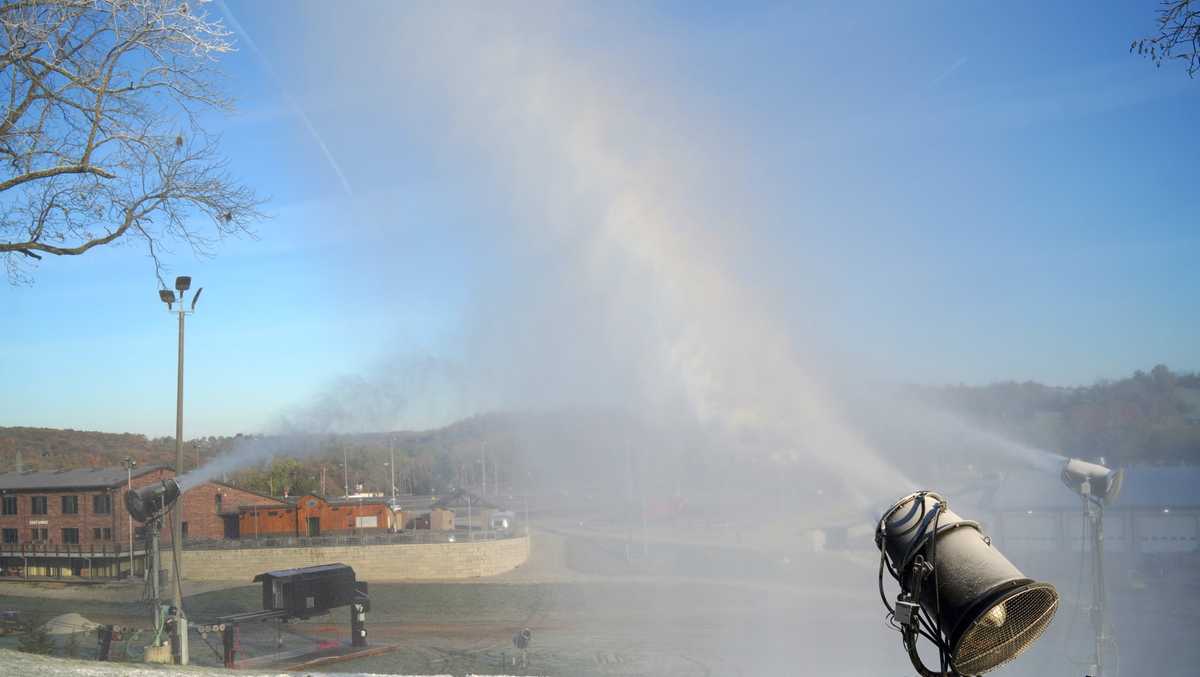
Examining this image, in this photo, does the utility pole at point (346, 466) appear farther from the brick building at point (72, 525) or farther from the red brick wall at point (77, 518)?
the red brick wall at point (77, 518)

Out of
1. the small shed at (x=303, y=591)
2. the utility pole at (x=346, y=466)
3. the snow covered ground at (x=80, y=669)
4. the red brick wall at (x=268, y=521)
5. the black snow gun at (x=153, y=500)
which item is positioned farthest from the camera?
the utility pole at (x=346, y=466)

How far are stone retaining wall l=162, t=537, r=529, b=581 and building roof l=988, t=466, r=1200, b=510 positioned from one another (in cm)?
2566

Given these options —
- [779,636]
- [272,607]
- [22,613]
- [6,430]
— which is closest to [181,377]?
[272,607]

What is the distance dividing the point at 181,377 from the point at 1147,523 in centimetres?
4356

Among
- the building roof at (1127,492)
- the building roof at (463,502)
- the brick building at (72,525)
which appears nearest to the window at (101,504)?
the brick building at (72,525)

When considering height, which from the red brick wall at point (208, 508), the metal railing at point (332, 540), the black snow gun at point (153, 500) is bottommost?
the metal railing at point (332, 540)

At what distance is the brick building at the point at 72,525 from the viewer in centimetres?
3884

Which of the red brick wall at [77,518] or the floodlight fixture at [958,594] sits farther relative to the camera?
the red brick wall at [77,518]

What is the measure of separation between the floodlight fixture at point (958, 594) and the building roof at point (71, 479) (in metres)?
39.8

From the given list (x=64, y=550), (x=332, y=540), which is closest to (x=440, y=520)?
(x=332, y=540)

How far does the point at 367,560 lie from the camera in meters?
41.6

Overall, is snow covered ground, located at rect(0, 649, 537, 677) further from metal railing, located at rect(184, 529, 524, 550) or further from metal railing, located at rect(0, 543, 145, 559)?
metal railing, located at rect(0, 543, 145, 559)

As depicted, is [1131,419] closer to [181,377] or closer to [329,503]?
[329,503]

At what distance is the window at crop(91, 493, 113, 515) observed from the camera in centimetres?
3833
